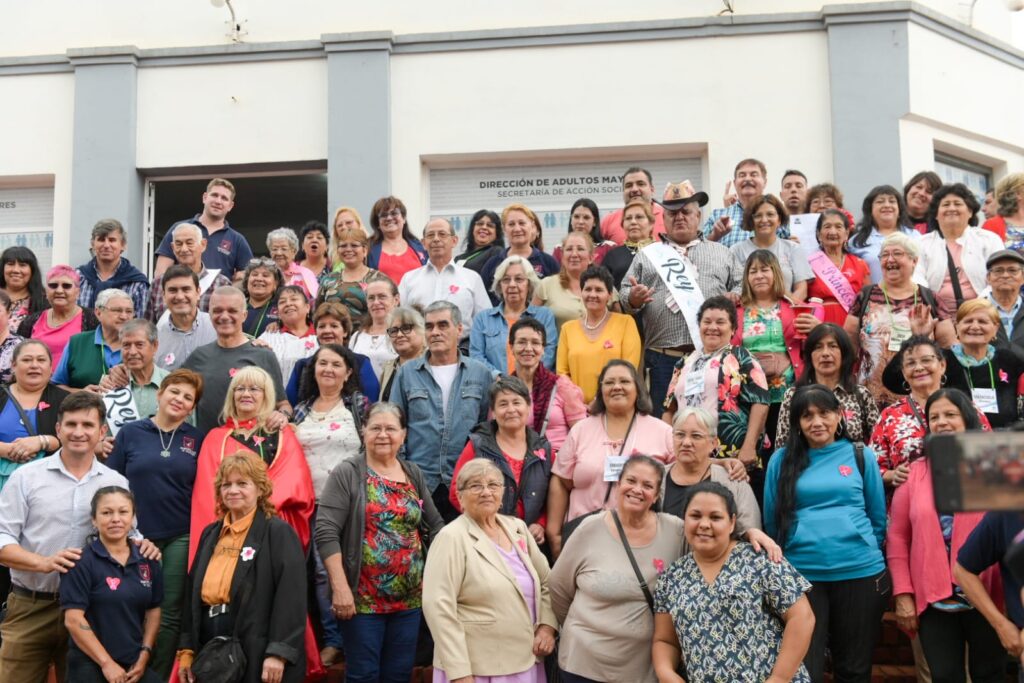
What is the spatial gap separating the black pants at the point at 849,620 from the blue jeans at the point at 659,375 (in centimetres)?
228

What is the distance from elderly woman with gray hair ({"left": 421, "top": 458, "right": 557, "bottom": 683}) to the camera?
5.82 meters

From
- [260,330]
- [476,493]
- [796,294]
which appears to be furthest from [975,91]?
[476,493]

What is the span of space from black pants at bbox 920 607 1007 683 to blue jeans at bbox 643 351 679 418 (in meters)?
2.55

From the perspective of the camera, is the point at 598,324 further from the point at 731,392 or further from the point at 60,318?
the point at 60,318

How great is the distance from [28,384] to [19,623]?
162 centimetres

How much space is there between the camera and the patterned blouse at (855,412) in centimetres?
671

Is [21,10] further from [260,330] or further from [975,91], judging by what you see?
[975,91]

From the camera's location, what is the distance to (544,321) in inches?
324

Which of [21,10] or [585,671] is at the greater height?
[21,10]

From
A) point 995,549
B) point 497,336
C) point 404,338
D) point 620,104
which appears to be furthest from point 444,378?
point 620,104

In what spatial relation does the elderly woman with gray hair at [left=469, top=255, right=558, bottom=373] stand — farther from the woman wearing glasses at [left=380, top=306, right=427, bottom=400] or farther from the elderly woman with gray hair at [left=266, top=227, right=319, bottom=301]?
the elderly woman with gray hair at [left=266, top=227, right=319, bottom=301]

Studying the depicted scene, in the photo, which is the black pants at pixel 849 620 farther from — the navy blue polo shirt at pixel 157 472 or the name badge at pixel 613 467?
the navy blue polo shirt at pixel 157 472

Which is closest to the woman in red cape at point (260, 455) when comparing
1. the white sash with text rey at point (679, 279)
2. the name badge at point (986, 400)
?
the white sash with text rey at point (679, 279)

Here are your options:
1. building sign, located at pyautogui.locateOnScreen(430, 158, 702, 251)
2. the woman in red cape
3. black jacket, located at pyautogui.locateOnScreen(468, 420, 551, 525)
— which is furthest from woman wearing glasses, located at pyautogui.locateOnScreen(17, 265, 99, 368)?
building sign, located at pyautogui.locateOnScreen(430, 158, 702, 251)
